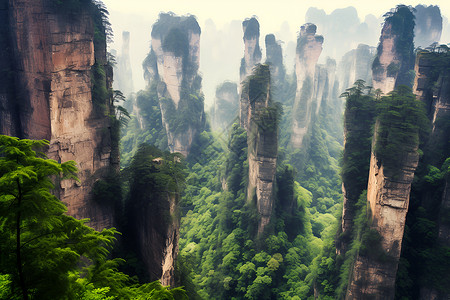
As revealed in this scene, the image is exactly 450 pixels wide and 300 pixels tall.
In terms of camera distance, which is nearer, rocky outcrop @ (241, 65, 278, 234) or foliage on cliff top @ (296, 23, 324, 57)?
rocky outcrop @ (241, 65, 278, 234)

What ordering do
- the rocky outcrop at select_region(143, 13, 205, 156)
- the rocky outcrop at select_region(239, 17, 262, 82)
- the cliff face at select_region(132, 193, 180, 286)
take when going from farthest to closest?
the rocky outcrop at select_region(239, 17, 262, 82)
the rocky outcrop at select_region(143, 13, 205, 156)
the cliff face at select_region(132, 193, 180, 286)

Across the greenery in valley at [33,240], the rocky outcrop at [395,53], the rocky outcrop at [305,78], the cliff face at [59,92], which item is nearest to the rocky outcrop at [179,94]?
the rocky outcrop at [305,78]

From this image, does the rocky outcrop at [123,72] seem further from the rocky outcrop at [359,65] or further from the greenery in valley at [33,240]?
the greenery in valley at [33,240]

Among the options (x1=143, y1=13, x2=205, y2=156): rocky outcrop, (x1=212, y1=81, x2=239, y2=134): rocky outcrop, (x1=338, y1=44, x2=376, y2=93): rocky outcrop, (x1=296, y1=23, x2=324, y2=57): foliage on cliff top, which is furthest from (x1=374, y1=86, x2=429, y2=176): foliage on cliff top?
(x1=212, y1=81, x2=239, y2=134): rocky outcrop

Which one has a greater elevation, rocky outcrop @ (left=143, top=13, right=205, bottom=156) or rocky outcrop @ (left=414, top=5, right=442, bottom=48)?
rocky outcrop @ (left=414, top=5, right=442, bottom=48)

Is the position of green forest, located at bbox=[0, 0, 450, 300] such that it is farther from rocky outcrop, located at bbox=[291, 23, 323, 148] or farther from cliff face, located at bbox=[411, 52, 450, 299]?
rocky outcrop, located at bbox=[291, 23, 323, 148]

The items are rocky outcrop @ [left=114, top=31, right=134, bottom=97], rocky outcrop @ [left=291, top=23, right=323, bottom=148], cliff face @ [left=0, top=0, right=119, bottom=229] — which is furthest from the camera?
rocky outcrop @ [left=114, top=31, right=134, bottom=97]

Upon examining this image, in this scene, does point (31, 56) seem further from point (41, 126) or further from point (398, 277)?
point (398, 277)
